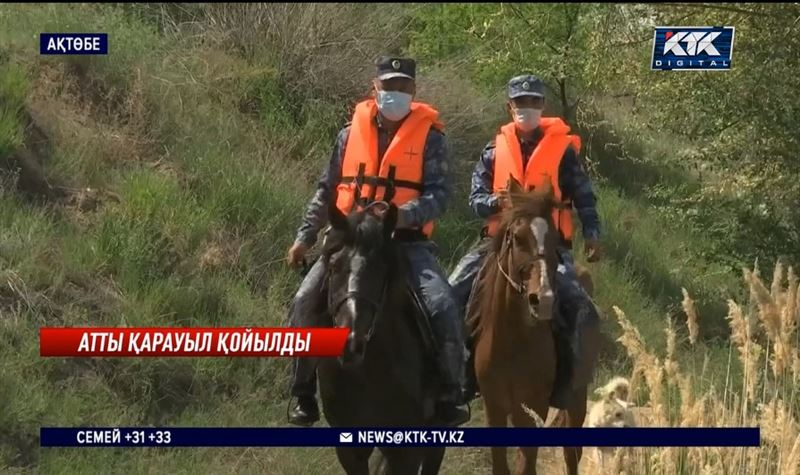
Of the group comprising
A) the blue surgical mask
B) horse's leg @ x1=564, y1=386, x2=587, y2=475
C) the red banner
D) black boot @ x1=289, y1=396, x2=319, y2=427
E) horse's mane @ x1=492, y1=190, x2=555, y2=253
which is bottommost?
horse's leg @ x1=564, y1=386, x2=587, y2=475

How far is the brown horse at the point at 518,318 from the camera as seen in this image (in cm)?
863

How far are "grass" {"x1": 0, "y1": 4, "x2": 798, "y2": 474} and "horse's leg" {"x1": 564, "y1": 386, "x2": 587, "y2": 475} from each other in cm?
59

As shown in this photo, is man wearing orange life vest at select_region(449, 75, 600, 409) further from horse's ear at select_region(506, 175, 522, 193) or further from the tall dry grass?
the tall dry grass

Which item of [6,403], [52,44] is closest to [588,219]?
[6,403]

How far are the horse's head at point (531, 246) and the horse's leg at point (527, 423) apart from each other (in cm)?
81

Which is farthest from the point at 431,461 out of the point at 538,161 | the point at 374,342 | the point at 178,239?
the point at 178,239

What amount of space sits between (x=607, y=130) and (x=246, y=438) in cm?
1267

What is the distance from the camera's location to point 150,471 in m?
10.5

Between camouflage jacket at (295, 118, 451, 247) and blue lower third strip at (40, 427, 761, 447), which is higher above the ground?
camouflage jacket at (295, 118, 451, 247)

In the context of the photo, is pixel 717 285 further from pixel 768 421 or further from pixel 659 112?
pixel 768 421

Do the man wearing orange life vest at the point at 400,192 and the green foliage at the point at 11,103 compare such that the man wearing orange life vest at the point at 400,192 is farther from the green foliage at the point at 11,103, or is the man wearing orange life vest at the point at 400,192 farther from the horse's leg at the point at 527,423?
the green foliage at the point at 11,103

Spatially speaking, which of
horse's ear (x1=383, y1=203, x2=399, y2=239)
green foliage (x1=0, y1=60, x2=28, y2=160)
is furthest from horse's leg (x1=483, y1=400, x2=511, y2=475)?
green foliage (x1=0, y1=60, x2=28, y2=160)

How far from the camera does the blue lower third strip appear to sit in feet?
23.7

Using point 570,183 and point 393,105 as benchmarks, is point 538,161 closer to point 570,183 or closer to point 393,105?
point 570,183
